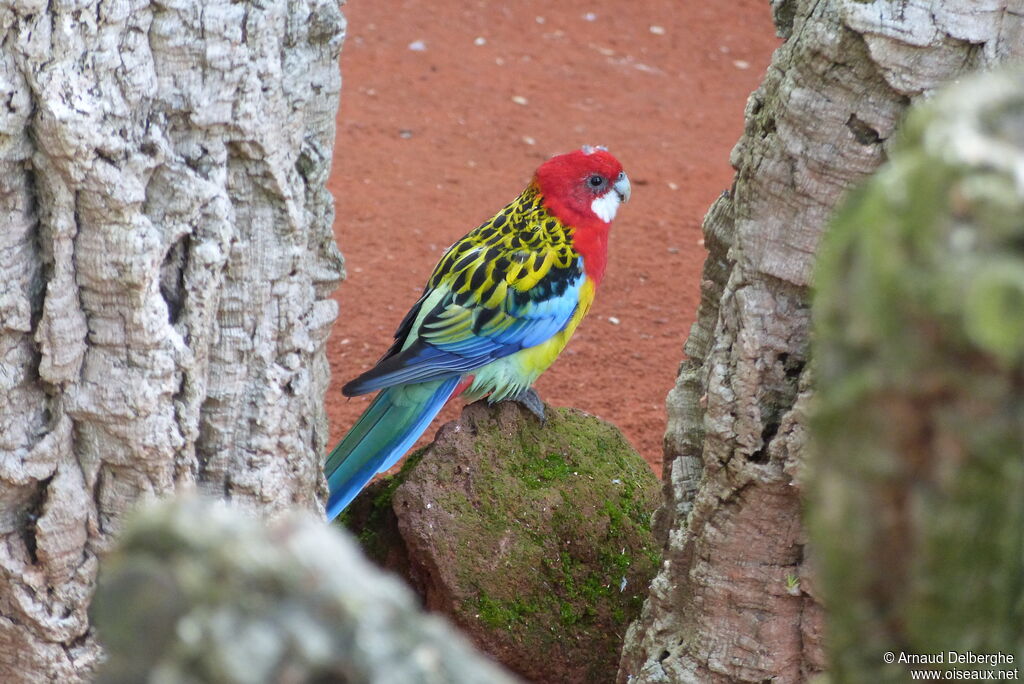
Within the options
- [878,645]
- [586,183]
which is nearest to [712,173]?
[586,183]

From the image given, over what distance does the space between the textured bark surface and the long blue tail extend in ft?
3.16

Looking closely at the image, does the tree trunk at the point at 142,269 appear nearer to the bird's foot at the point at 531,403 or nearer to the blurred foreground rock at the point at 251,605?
the bird's foot at the point at 531,403

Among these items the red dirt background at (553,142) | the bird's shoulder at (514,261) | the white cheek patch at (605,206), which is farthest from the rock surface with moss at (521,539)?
the red dirt background at (553,142)

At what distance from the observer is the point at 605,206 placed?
3.70 meters

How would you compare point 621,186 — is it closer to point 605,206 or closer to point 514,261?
point 605,206

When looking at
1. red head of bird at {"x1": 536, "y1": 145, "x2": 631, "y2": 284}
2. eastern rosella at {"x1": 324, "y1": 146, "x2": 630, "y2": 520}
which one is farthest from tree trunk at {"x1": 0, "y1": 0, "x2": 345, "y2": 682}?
red head of bird at {"x1": 536, "y1": 145, "x2": 631, "y2": 284}

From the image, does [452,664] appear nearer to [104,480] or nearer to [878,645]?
[878,645]

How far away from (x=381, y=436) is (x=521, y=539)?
546 millimetres

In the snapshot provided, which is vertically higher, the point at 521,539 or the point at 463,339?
the point at 463,339

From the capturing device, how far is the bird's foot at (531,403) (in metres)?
3.39

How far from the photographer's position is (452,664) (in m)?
0.79

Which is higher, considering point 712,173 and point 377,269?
point 712,173

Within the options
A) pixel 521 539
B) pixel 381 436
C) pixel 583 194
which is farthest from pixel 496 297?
pixel 521 539

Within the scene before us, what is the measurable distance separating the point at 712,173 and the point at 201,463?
489 cm
